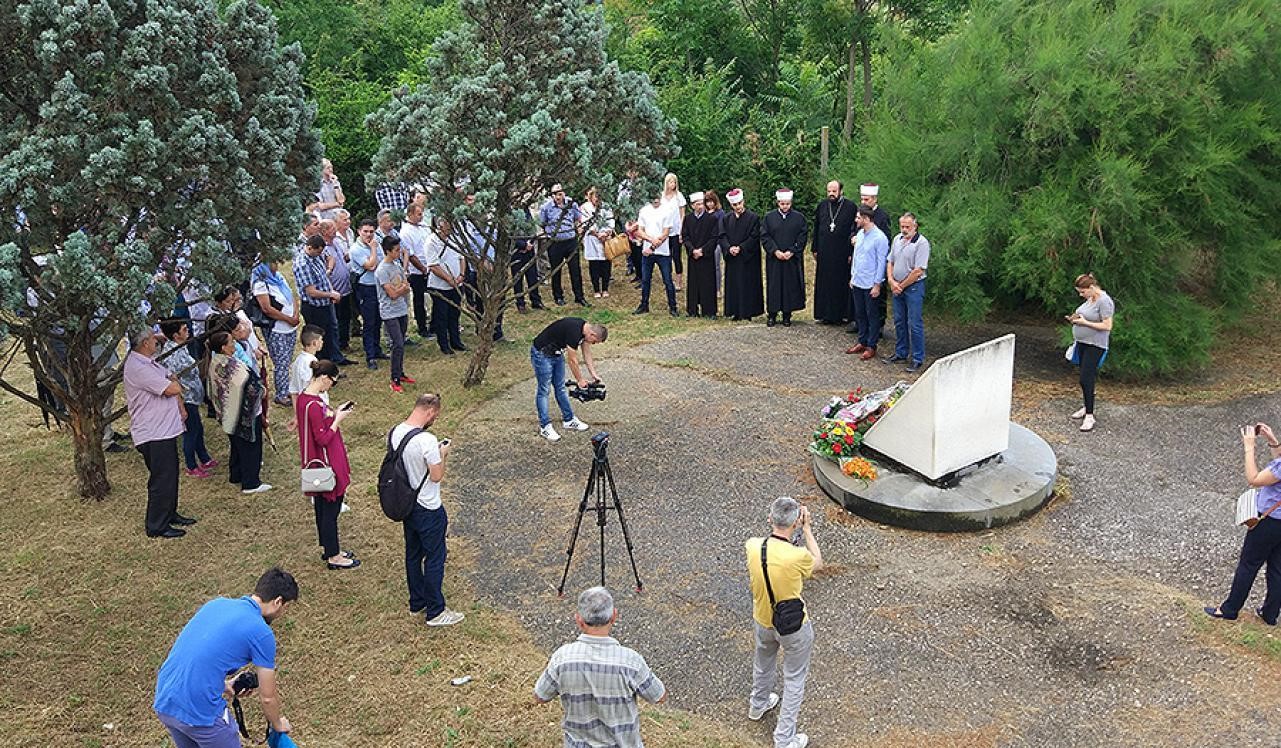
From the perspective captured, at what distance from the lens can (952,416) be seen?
8.20 meters

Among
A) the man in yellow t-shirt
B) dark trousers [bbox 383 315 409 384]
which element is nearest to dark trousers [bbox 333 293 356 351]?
dark trousers [bbox 383 315 409 384]

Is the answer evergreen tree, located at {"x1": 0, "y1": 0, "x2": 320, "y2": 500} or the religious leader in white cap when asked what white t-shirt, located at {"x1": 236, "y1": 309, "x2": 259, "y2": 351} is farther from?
the religious leader in white cap

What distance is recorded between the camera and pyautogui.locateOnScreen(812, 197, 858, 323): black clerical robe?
1316 cm

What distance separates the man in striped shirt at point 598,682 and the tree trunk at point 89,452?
19.4 feet

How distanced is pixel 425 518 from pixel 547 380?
3.32 metres

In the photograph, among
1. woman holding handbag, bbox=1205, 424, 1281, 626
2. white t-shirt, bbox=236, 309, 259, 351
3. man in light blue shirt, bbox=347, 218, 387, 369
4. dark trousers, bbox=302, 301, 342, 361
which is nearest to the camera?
woman holding handbag, bbox=1205, 424, 1281, 626

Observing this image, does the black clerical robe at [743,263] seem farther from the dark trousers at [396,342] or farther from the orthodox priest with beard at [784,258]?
the dark trousers at [396,342]

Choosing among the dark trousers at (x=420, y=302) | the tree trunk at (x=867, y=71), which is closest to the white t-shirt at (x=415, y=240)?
the dark trousers at (x=420, y=302)

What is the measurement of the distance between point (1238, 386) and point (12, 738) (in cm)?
1170

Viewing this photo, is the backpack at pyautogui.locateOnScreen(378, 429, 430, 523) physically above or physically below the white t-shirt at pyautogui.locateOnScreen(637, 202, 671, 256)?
below

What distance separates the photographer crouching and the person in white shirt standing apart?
108 inches

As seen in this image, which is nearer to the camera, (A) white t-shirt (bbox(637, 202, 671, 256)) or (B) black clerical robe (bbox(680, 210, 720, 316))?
(B) black clerical robe (bbox(680, 210, 720, 316))

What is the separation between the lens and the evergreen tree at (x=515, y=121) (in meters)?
9.62

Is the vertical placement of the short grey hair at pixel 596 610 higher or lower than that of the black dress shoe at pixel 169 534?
higher
